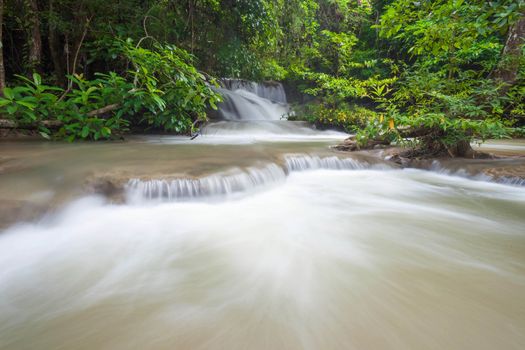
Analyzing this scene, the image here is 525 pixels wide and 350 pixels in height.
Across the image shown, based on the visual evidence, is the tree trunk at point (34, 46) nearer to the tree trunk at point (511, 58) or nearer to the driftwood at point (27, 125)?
the driftwood at point (27, 125)

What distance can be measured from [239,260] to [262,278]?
265 mm

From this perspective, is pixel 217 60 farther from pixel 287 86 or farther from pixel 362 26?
pixel 362 26

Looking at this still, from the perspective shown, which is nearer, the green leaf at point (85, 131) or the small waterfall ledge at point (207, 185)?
the small waterfall ledge at point (207, 185)

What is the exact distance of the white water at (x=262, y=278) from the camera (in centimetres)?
104

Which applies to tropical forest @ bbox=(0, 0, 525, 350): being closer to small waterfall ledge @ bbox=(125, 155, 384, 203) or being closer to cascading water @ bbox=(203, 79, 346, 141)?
small waterfall ledge @ bbox=(125, 155, 384, 203)

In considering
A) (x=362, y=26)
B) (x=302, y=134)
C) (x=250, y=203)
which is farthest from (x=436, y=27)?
(x=362, y=26)

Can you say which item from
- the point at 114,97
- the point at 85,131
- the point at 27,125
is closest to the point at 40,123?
the point at 27,125

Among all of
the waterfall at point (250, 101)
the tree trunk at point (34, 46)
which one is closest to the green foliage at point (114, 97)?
the tree trunk at point (34, 46)

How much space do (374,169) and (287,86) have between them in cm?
1040

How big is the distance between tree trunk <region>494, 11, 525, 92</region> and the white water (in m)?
2.44

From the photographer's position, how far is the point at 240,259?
1718 millimetres

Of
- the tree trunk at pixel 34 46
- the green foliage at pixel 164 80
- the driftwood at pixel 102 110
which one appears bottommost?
the driftwood at pixel 102 110

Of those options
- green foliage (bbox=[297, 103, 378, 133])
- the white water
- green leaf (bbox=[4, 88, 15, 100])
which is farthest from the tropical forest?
green foliage (bbox=[297, 103, 378, 133])

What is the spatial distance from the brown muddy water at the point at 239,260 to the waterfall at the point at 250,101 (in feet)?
22.7
